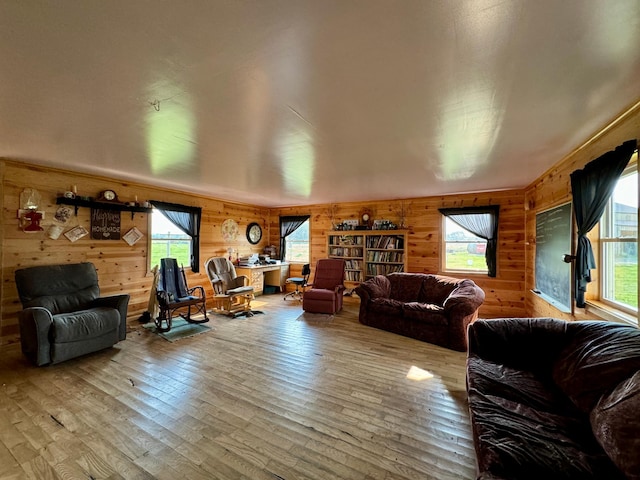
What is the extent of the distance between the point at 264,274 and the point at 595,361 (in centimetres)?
632

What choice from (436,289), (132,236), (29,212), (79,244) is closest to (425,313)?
(436,289)

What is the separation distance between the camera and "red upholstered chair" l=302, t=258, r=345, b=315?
5.06 m

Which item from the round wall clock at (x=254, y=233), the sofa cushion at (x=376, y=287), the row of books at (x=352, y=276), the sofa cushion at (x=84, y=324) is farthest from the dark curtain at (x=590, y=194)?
the round wall clock at (x=254, y=233)

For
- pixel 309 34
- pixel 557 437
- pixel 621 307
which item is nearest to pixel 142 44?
pixel 309 34

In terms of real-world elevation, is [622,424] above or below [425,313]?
above

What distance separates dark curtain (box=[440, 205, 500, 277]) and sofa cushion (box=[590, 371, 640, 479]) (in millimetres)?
3955

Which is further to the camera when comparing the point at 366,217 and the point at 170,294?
the point at 366,217

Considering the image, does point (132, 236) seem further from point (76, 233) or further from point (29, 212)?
point (29, 212)

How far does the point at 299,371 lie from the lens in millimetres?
2848

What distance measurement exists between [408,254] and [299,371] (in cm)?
375

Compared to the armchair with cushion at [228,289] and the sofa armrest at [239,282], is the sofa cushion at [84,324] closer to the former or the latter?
the armchair with cushion at [228,289]

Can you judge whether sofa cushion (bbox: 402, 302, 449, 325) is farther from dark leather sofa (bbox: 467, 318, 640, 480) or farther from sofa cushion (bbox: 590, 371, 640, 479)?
sofa cushion (bbox: 590, 371, 640, 479)

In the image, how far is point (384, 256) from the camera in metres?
5.93

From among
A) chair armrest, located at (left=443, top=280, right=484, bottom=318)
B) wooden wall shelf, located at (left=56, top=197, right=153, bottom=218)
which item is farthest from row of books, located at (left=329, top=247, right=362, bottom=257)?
wooden wall shelf, located at (left=56, top=197, right=153, bottom=218)
